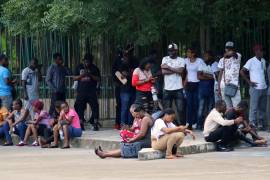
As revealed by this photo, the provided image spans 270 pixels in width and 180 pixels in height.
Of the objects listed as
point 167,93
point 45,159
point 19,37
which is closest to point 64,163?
point 45,159

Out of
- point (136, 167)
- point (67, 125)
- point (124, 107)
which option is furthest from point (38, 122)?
point (136, 167)

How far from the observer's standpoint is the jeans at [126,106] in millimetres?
22656

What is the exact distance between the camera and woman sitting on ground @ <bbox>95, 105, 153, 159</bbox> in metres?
18.2

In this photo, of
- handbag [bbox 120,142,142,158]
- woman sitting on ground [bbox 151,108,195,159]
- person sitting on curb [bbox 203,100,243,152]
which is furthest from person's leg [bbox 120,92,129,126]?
woman sitting on ground [bbox 151,108,195,159]

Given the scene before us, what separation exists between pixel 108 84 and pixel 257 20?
4.61 meters

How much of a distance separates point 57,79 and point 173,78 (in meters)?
3.46

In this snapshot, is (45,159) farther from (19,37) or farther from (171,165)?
(19,37)

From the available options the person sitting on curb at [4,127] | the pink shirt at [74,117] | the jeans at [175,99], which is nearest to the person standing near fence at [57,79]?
the person sitting on curb at [4,127]

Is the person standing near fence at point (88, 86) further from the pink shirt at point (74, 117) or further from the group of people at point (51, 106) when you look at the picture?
the pink shirt at point (74, 117)

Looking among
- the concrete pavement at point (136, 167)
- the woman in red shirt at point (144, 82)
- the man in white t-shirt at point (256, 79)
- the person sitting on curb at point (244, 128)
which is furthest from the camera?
the woman in red shirt at point (144, 82)

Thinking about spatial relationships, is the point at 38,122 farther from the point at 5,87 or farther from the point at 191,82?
the point at 191,82

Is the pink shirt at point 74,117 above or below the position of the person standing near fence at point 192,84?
below

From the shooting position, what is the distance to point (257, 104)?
2192cm

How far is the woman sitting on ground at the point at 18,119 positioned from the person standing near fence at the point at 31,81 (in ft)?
3.96
